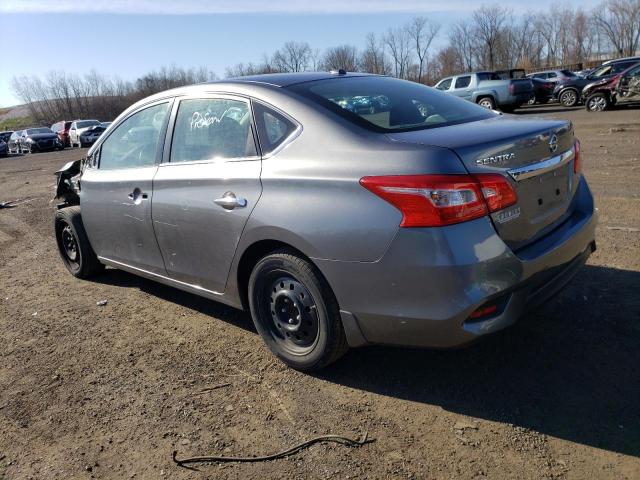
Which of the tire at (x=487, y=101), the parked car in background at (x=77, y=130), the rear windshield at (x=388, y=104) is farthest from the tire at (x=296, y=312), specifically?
the parked car in background at (x=77, y=130)

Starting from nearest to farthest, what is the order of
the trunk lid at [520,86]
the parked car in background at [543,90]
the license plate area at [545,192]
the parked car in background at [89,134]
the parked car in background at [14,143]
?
the license plate area at [545,192] < the trunk lid at [520,86] < the parked car in background at [543,90] < the parked car in background at [89,134] < the parked car in background at [14,143]

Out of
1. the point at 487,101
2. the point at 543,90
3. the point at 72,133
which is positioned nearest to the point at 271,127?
the point at 487,101

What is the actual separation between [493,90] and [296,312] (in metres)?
21.7

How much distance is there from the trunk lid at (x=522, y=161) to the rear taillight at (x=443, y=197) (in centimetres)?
7

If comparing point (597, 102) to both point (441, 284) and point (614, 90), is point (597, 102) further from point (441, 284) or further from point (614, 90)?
point (441, 284)

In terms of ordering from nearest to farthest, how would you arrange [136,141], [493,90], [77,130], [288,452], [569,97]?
[288,452], [136,141], [493,90], [569,97], [77,130]

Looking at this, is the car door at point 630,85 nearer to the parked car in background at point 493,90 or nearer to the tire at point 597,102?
the tire at point 597,102

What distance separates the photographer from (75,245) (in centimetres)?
561

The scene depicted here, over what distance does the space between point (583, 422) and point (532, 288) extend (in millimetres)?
679

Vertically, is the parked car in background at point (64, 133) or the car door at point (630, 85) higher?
the parked car in background at point (64, 133)

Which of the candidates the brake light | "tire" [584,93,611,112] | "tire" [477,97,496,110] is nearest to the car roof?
the brake light

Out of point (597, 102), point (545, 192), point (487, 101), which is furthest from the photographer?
point (487, 101)

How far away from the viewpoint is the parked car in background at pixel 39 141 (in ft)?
113

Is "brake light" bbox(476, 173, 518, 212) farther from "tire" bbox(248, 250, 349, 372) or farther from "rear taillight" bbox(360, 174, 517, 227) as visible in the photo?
"tire" bbox(248, 250, 349, 372)
